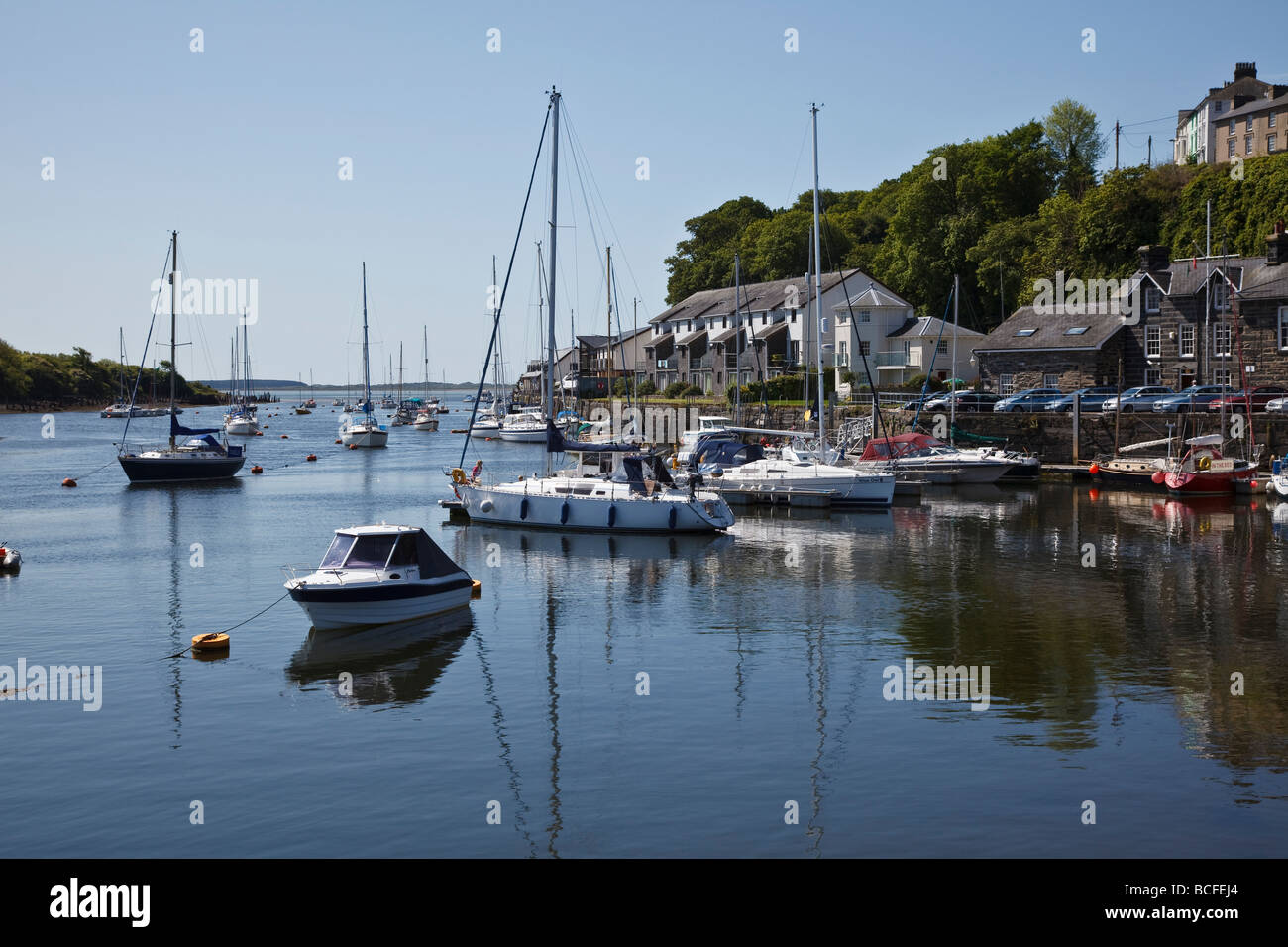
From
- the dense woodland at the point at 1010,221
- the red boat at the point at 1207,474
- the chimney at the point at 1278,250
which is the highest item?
the dense woodland at the point at 1010,221

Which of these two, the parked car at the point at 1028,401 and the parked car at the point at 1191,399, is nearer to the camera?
the parked car at the point at 1191,399

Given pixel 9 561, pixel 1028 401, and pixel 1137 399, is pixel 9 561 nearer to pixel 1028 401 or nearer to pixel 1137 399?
pixel 1028 401

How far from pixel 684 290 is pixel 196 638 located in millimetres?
115767

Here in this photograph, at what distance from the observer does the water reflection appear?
22.0m

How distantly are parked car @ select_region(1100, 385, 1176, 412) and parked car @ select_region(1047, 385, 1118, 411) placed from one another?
1.43ft

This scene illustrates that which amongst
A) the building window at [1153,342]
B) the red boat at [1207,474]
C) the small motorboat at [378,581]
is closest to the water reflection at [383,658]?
the small motorboat at [378,581]

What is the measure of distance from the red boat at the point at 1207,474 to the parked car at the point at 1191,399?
5.58 metres

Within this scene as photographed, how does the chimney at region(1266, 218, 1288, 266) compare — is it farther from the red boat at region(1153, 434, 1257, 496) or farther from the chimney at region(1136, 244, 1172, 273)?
the red boat at region(1153, 434, 1257, 496)

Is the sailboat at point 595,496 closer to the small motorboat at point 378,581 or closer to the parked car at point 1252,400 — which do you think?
the small motorboat at point 378,581

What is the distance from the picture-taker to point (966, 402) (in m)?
65.8

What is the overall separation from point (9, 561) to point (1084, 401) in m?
51.8

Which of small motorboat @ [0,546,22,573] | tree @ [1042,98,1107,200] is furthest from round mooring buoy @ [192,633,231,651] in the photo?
tree @ [1042,98,1107,200]

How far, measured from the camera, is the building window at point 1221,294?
203 ft
